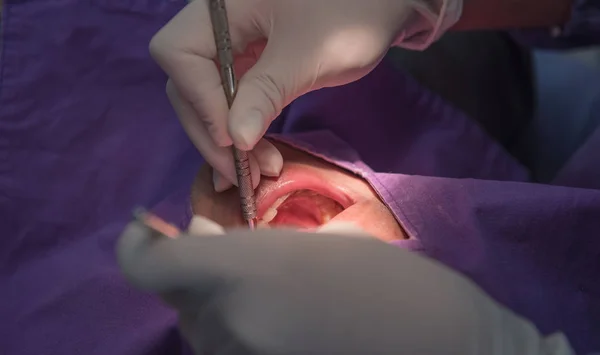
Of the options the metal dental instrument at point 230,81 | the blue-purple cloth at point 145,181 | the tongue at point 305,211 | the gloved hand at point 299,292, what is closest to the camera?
the gloved hand at point 299,292

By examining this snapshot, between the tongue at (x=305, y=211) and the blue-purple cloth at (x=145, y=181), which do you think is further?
the tongue at (x=305, y=211)

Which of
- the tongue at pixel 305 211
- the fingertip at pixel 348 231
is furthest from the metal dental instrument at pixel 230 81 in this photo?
the fingertip at pixel 348 231

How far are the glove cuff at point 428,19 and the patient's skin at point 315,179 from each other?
282 millimetres

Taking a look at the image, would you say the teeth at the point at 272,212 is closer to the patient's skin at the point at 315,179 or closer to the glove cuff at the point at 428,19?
the patient's skin at the point at 315,179

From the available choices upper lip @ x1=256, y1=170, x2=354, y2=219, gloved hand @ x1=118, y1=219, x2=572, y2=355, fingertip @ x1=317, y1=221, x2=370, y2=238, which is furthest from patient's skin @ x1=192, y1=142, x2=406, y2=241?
gloved hand @ x1=118, y1=219, x2=572, y2=355

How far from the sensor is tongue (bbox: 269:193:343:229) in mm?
1094

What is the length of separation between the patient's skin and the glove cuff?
0.28m

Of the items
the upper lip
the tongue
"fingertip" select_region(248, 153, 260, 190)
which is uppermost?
"fingertip" select_region(248, 153, 260, 190)

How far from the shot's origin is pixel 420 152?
1.17 meters

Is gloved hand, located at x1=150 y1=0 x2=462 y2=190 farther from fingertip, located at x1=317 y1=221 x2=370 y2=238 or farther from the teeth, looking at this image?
fingertip, located at x1=317 y1=221 x2=370 y2=238

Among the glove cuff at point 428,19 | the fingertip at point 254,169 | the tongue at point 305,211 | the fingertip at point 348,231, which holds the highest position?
the glove cuff at point 428,19

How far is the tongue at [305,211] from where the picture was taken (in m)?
1.09

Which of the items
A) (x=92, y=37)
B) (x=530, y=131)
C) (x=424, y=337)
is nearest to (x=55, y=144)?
(x=92, y=37)

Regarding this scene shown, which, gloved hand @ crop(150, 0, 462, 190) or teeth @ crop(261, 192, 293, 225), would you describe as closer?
gloved hand @ crop(150, 0, 462, 190)
